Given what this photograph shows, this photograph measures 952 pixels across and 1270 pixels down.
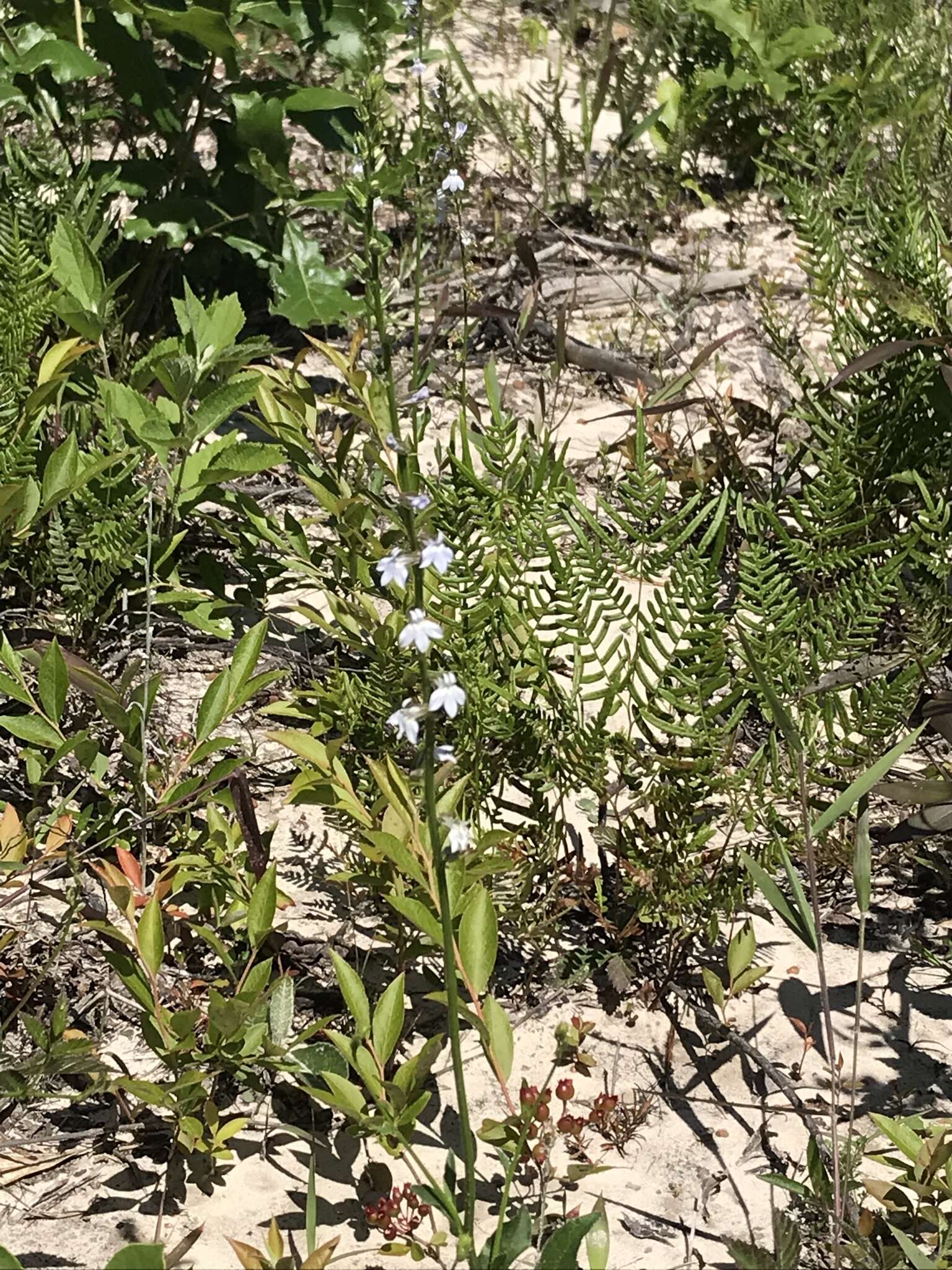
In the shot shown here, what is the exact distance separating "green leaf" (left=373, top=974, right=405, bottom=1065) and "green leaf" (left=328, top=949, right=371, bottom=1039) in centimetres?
1

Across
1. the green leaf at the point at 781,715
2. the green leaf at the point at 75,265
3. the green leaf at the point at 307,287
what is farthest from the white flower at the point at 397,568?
A: the green leaf at the point at 307,287

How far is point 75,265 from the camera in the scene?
2.90 meters

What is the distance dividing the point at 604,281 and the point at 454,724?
2616mm

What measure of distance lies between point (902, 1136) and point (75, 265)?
7.35ft

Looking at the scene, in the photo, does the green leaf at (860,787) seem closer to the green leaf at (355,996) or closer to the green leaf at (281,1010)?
the green leaf at (355,996)

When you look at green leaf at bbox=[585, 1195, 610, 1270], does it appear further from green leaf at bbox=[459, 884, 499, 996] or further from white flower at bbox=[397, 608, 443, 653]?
white flower at bbox=[397, 608, 443, 653]

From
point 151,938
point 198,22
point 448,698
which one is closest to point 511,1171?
point 151,938

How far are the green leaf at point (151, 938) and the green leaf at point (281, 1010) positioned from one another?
0.55 ft

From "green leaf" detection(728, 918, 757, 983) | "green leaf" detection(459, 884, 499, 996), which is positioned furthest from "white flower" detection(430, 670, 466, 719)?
"green leaf" detection(728, 918, 757, 983)

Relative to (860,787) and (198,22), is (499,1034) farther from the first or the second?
(198,22)

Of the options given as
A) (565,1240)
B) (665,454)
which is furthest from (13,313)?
(565,1240)

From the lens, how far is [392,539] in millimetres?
1521

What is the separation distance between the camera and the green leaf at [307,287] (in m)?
3.62

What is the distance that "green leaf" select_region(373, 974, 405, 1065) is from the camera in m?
1.93
